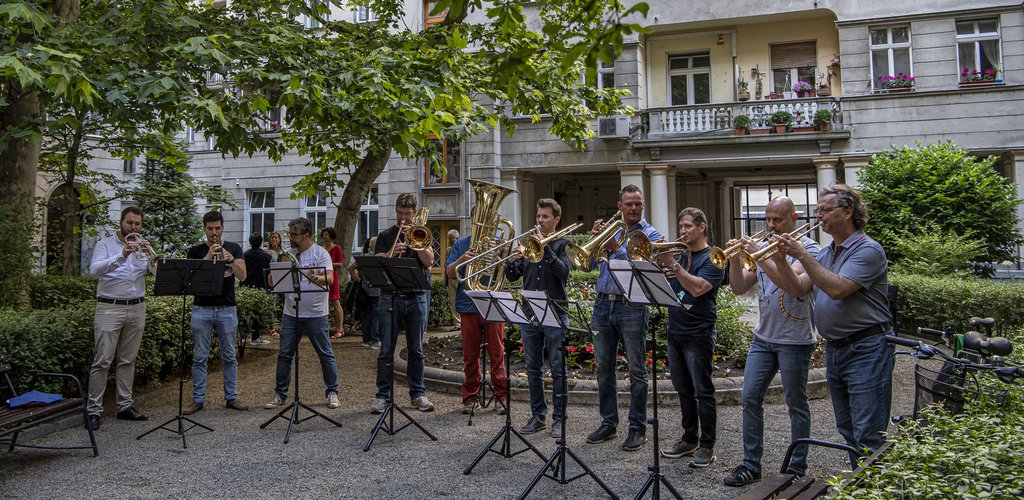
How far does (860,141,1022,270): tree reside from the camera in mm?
13867

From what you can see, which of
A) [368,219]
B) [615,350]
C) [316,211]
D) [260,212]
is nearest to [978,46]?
[615,350]

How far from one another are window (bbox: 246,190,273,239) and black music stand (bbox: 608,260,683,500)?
75.6 feet

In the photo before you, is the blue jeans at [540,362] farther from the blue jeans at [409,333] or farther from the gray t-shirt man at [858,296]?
the gray t-shirt man at [858,296]

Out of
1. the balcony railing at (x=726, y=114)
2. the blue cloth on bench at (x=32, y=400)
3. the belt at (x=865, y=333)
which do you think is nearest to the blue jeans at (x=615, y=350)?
the belt at (x=865, y=333)

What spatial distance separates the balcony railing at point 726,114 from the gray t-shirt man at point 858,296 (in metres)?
16.4

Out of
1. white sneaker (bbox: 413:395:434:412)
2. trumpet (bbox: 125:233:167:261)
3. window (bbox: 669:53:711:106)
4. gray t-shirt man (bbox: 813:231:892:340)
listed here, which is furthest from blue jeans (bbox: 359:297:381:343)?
window (bbox: 669:53:711:106)

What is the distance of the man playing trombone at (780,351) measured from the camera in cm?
470

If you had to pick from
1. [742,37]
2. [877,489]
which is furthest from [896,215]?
[877,489]

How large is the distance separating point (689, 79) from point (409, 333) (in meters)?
17.0

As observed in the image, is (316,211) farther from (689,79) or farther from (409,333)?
(409,333)

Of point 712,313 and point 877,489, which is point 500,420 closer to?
point 712,313

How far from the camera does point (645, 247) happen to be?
539cm

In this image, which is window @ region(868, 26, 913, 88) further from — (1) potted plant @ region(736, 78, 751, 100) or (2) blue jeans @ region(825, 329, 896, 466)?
(2) blue jeans @ region(825, 329, 896, 466)

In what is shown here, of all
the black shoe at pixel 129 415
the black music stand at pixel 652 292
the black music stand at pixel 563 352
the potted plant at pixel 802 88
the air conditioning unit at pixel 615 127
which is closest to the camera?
the black music stand at pixel 652 292
